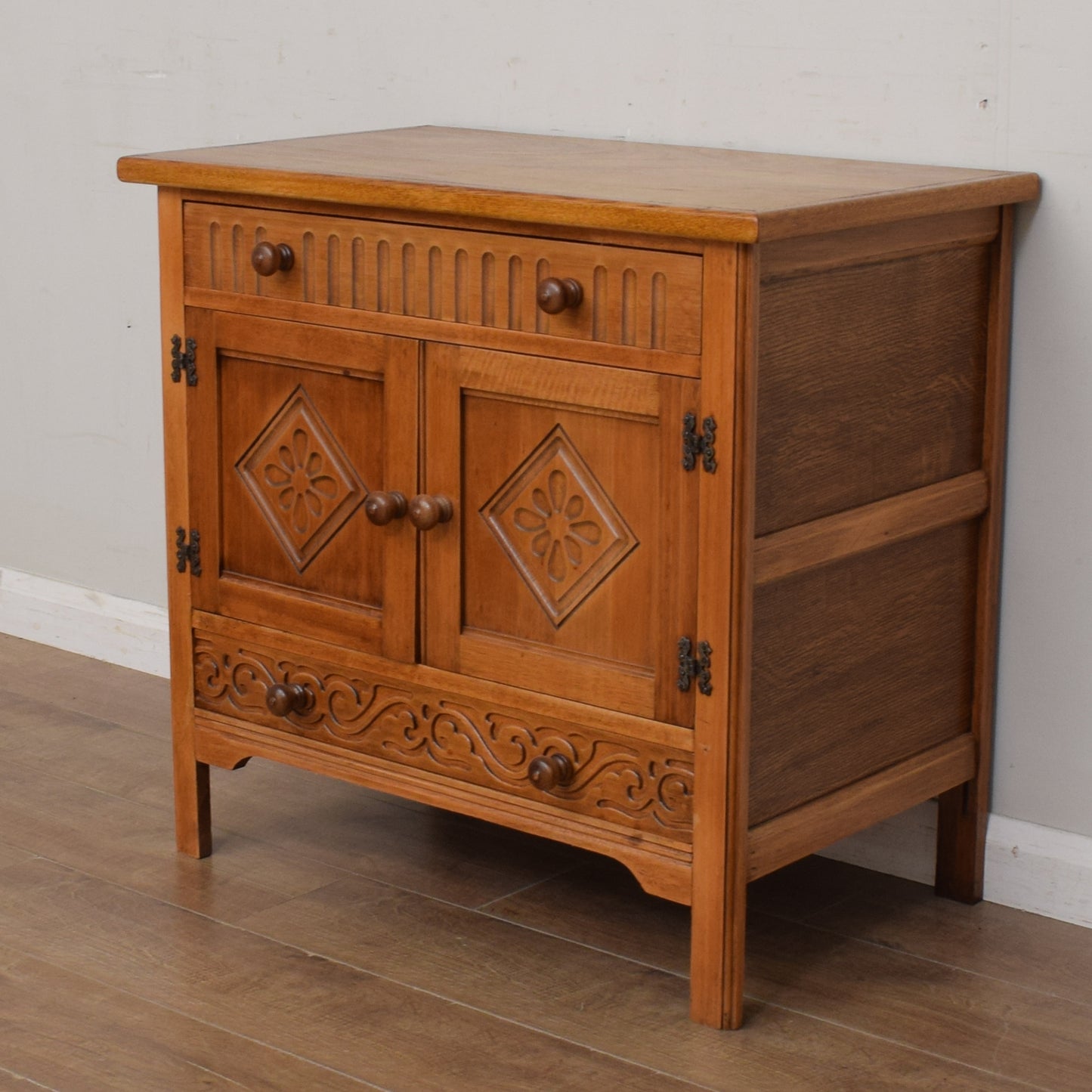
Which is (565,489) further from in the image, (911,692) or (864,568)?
(911,692)

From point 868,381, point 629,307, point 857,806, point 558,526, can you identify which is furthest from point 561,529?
point 857,806

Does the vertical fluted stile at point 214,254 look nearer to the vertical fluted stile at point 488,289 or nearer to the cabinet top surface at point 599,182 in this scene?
the cabinet top surface at point 599,182

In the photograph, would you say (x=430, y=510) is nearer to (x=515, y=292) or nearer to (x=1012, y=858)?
(x=515, y=292)

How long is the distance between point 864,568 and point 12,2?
1964 millimetres

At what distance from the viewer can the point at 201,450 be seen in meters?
2.39

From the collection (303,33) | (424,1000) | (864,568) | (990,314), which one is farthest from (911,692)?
(303,33)

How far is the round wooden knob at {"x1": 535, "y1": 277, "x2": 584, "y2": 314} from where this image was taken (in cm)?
198

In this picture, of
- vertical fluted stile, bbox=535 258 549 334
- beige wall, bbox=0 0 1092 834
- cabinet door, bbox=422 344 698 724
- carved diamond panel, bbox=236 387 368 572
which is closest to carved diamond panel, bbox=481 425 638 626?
cabinet door, bbox=422 344 698 724

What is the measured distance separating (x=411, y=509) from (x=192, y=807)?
1.97 ft

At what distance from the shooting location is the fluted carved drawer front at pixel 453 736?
206 centimetres

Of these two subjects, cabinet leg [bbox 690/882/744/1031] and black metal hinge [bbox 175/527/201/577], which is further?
black metal hinge [bbox 175/527/201/577]

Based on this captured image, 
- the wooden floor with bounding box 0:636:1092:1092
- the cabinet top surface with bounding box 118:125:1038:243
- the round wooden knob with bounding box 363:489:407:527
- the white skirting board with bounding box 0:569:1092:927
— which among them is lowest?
the wooden floor with bounding box 0:636:1092:1092

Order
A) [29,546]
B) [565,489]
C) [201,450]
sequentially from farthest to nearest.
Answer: [29,546] < [201,450] < [565,489]

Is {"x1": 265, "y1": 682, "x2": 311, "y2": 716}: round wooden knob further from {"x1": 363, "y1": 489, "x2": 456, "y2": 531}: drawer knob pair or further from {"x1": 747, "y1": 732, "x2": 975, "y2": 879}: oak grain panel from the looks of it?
{"x1": 747, "y1": 732, "x2": 975, "y2": 879}: oak grain panel
